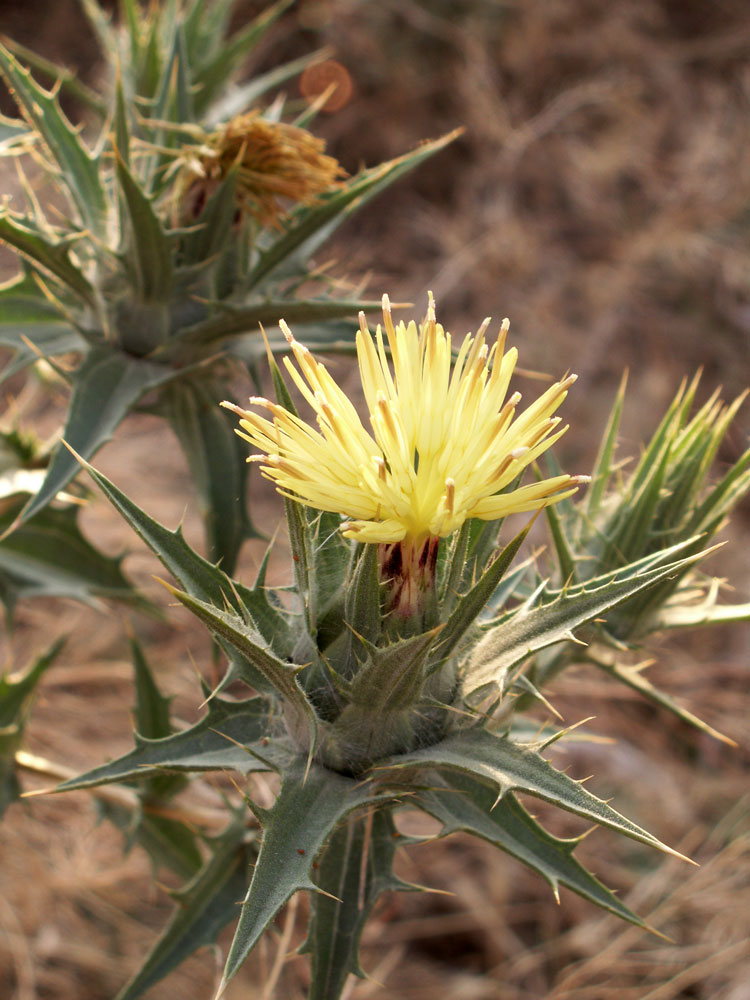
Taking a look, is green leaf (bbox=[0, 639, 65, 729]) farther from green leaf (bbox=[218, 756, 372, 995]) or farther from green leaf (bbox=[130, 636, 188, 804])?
green leaf (bbox=[218, 756, 372, 995])

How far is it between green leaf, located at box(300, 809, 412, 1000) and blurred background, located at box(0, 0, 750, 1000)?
5.73ft

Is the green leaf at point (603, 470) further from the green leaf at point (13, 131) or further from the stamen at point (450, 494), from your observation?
the green leaf at point (13, 131)

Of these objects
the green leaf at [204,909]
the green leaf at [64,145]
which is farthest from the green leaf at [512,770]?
the green leaf at [64,145]

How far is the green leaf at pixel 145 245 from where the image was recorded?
1315mm

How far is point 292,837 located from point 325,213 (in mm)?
994

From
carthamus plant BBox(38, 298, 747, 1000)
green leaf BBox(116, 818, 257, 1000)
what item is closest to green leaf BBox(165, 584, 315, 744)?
carthamus plant BBox(38, 298, 747, 1000)

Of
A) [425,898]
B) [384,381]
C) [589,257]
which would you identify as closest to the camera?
[384,381]

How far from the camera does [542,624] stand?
94 cm

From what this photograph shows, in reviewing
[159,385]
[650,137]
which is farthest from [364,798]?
[650,137]

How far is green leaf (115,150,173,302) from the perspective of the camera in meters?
1.32

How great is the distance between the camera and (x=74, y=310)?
155 centimetres

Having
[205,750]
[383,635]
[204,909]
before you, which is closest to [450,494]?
[383,635]

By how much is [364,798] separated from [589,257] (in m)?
4.65

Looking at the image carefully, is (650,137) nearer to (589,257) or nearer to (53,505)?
(589,257)
